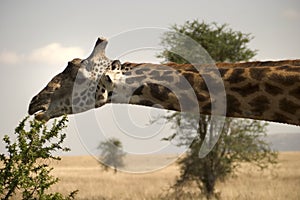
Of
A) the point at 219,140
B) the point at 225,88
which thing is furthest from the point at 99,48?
the point at 219,140

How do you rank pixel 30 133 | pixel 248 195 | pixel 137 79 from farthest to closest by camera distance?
pixel 248 195, pixel 30 133, pixel 137 79

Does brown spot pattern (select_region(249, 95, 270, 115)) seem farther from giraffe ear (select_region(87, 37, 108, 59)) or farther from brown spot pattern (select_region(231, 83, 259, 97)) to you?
giraffe ear (select_region(87, 37, 108, 59))

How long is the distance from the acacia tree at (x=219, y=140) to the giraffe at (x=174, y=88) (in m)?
12.7

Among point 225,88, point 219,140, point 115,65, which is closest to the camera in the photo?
point 225,88

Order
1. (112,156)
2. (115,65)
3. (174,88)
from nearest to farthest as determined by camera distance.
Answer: (174,88) < (115,65) < (112,156)

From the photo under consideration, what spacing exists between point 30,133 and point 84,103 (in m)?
1.44

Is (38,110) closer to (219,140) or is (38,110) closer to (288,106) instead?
(288,106)

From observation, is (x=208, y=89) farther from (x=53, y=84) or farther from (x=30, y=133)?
(x=30, y=133)

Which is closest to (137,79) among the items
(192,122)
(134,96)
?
(134,96)

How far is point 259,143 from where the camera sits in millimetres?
19531

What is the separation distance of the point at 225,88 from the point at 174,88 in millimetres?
642

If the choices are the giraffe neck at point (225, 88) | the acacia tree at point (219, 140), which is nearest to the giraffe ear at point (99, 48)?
the giraffe neck at point (225, 88)

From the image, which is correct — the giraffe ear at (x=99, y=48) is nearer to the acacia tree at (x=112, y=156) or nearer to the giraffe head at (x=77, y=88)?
the giraffe head at (x=77, y=88)

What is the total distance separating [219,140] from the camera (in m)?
19.1
